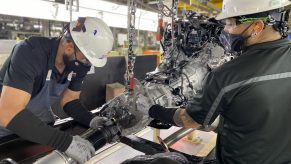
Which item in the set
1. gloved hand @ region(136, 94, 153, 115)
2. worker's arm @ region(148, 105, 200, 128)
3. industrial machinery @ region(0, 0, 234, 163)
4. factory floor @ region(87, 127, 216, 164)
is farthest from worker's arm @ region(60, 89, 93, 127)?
factory floor @ region(87, 127, 216, 164)

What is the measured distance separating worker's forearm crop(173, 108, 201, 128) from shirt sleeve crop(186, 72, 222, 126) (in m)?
0.09

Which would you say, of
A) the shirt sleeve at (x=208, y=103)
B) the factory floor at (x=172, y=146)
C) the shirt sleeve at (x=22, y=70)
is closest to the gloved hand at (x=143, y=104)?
the shirt sleeve at (x=208, y=103)

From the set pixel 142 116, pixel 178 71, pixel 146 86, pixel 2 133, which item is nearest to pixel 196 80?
pixel 178 71

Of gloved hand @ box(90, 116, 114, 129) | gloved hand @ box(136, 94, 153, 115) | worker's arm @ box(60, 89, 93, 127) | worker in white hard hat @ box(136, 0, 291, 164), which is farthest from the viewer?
worker's arm @ box(60, 89, 93, 127)

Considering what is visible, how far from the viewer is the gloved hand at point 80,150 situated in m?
1.42

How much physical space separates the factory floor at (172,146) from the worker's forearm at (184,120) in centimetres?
169

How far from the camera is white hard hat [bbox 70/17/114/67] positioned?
1.64m

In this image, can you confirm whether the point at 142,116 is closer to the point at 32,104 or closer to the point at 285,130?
the point at 32,104

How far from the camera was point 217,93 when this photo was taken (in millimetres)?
1192

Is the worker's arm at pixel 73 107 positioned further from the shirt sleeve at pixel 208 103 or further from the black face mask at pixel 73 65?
the shirt sleeve at pixel 208 103

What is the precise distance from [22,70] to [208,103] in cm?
104

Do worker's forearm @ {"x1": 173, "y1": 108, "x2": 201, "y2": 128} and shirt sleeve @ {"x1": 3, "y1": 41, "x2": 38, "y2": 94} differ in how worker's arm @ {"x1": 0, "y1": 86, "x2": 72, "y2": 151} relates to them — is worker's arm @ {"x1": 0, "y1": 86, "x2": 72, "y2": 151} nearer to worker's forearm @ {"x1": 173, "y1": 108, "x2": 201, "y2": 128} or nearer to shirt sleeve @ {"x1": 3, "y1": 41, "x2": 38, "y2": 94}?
shirt sleeve @ {"x1": 3, "y1": 41, "x2": 38, "y2": 94}

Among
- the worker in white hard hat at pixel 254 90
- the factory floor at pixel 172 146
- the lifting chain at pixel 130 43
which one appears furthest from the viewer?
the factory floor at pixel 172 146

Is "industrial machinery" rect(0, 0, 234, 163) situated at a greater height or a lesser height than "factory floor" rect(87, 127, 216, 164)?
greater
